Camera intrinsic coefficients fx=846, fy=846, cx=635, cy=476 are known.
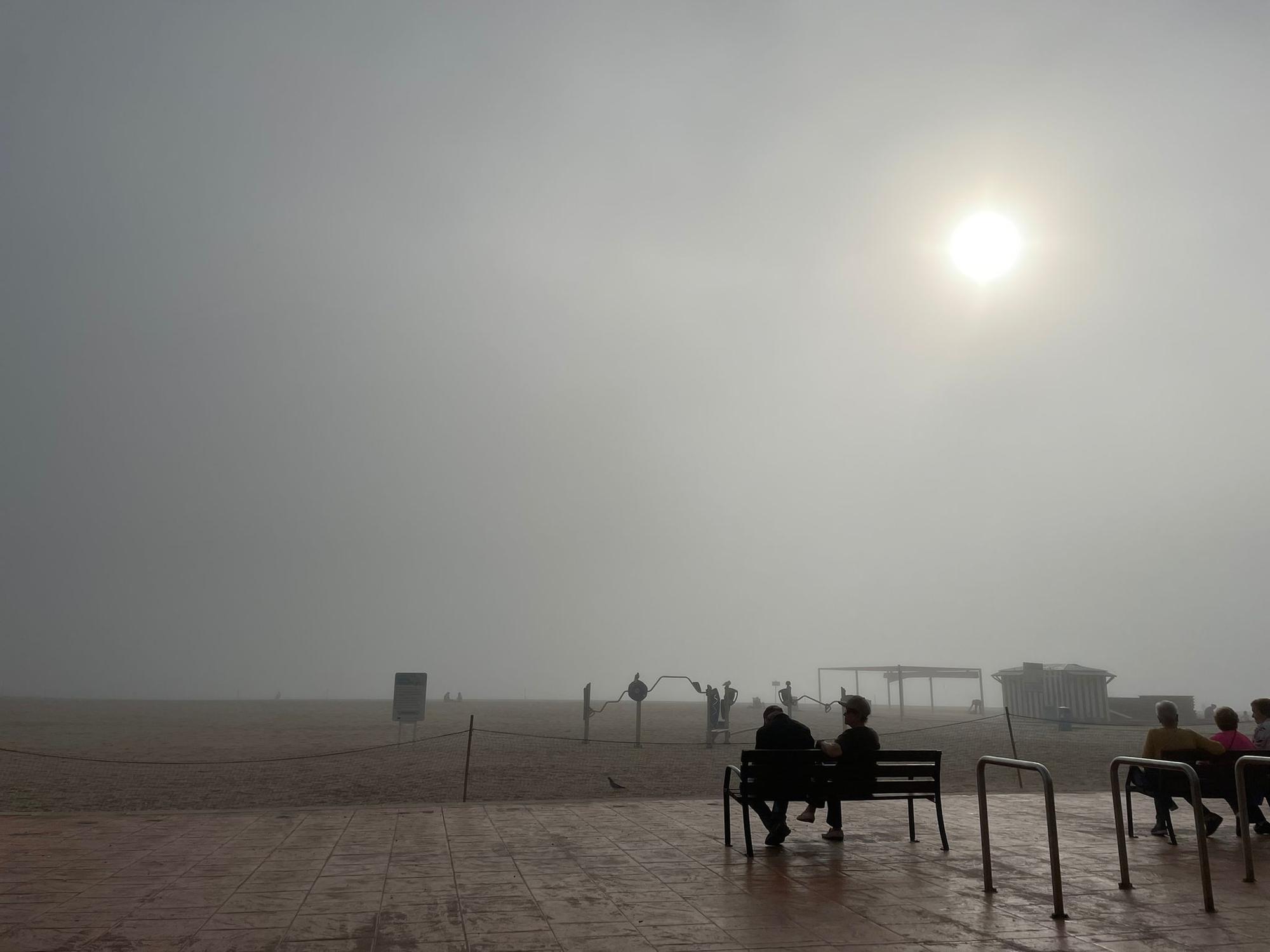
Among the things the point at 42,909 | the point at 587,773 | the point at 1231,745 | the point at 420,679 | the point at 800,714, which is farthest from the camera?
the point at 800,714

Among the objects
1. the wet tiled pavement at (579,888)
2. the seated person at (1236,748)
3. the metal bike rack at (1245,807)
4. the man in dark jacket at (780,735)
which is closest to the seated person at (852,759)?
the man in dark jacket at (780,735)

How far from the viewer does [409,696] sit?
81.5ft

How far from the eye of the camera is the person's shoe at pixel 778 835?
758 centimetres

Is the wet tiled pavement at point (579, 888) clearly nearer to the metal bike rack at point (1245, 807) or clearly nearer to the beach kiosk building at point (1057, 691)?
the metal bike rack at point (1245, 807)

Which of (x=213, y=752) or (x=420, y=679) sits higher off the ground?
(x=420, y=679)

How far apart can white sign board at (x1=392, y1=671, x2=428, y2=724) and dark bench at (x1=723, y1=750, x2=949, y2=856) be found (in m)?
18.3

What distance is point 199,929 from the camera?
5.01 metres

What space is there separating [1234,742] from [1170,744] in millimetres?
988

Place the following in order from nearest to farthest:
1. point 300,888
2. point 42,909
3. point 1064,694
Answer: point 42,909, point 300,888, point 1064,694

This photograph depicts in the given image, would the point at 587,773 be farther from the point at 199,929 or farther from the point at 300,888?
the point at 199,929

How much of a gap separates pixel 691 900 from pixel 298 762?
14616 mm

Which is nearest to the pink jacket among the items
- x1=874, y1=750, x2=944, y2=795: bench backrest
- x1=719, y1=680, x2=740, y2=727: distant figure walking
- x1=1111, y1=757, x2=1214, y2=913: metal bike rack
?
x1=1111, y1=757, x2=1214, y2=913: metal bike rack

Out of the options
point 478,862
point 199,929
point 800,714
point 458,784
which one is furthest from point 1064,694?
point 199,929

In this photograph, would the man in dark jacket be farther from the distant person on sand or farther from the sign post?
the sign post
